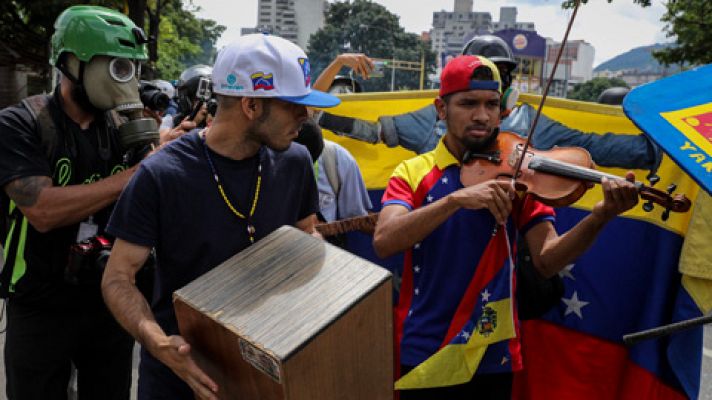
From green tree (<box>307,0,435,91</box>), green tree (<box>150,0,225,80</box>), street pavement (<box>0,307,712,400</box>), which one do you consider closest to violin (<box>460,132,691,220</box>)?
street pavement (<box>0,307,712,400</box>)

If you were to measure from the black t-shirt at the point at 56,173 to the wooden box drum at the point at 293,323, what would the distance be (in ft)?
3.28

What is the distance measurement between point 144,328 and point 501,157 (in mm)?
1433

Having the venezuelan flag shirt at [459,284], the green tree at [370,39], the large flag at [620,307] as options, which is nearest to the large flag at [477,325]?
the venezuelan flag shirt at [459,284]

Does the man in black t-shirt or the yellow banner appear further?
the yellow banner

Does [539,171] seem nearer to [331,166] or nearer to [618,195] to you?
[618,195]

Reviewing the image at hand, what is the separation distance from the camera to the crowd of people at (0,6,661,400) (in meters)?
1.60

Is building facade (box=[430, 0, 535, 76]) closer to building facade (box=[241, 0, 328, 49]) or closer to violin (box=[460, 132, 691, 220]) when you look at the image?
building facade (box=[241, 0, 328, 49])

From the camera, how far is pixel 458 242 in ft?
6.43

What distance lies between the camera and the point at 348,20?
7669 cm

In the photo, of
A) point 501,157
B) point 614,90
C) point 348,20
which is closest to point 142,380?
point 501,157

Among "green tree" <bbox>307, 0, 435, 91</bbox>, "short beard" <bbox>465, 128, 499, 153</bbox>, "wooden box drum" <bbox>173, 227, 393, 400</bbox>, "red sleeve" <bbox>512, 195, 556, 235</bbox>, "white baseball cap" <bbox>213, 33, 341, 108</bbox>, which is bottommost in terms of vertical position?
"wooden box drum" <bbox>173, 227, 393, 400</bbox>

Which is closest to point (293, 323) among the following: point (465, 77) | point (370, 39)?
point (465, 77)

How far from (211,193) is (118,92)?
2.53 ft

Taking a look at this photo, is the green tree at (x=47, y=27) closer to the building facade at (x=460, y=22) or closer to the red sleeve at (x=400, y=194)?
the red sleeve at (x=400, y=194)
